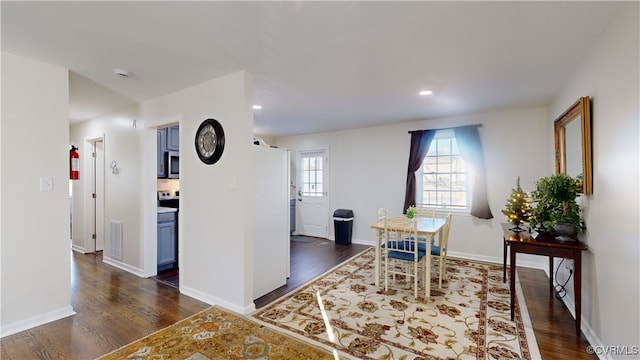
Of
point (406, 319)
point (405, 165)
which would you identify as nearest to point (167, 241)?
point (406, 319)

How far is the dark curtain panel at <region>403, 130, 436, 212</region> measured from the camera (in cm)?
488

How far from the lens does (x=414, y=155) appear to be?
4.97 meters

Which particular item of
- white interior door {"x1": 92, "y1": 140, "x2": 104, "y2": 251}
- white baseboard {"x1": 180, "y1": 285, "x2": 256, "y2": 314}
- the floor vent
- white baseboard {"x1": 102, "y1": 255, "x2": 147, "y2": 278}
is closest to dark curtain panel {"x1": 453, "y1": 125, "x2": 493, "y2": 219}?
white baseboard {"x1": 180, "y1": 285, "x2": 256, "y2": 314}

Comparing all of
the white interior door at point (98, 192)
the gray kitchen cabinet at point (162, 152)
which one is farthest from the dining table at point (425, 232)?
the white interior door at point (98, 192)

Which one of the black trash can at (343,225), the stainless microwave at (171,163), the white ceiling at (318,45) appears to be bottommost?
the black trash can at (343,225)

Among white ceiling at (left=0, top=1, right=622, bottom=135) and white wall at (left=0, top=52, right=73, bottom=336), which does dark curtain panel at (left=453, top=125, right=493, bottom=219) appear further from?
white wall at (left=0, top=52, right=73, bottom=336)

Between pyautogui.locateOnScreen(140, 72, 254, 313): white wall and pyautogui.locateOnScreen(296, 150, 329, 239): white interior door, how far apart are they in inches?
133

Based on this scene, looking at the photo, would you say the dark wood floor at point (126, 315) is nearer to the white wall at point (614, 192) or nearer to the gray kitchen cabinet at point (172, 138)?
the white wall at point (614, 192)

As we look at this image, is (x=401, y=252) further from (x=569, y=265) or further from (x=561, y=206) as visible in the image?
(x=569, y=265)

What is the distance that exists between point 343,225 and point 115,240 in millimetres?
3803

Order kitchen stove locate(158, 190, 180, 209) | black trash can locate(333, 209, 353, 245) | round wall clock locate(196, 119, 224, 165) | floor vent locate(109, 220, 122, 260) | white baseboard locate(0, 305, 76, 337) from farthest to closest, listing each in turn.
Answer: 1. black trash can locate(333, 209, 353, 245)
2. kitchen stove locate(158, 190, 180, 209)
3. floor vent locate(109, 220, 122, 260)
4. round wall clock locate(196, 119, 224, 165)
5. white baseboard locate(0, 305, 76, 337)

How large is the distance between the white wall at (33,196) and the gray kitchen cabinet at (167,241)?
4.10 feet

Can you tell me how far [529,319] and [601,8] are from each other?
2.52 metres

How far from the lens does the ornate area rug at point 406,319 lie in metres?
2.16
